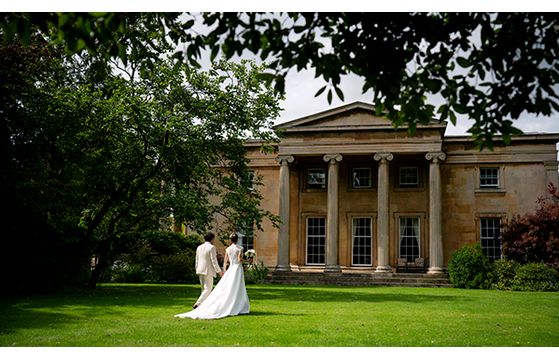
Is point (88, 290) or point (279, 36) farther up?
point (279, 36)

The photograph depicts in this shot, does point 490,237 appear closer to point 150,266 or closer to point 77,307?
point 150,266

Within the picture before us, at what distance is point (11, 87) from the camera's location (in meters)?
14.3

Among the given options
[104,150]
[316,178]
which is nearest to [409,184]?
[316,178]

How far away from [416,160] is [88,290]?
16.0 metres

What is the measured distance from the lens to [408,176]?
89.4ft

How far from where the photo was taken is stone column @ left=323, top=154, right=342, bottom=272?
25438mm

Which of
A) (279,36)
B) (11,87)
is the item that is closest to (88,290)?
(11,87)

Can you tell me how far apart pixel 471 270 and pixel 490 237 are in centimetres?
475

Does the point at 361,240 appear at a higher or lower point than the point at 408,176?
lower

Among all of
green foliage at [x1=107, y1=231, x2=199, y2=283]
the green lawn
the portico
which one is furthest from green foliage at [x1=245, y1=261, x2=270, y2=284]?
the green lawn

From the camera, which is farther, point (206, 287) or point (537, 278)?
point (537, 278)

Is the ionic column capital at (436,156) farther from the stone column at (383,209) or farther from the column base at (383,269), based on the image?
the column base at (383,269)
